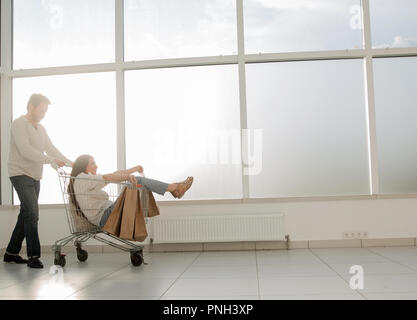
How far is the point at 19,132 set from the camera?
3.90 metres

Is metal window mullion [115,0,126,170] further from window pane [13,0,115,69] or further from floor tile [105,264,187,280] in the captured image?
floor tile [105,264,187,280]

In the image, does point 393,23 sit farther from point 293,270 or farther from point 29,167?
point 29,167

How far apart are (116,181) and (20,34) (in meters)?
2.69

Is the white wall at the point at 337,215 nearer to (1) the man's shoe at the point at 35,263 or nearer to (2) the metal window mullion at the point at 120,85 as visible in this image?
(2) the metal window mullion at the point at 120,85

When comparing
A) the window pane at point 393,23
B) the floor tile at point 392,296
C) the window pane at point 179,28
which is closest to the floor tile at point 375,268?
the floor tile at point 392,296

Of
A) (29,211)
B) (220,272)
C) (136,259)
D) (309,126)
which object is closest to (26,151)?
(29,211)

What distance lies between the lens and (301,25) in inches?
198

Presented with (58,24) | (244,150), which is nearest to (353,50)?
(244,150)

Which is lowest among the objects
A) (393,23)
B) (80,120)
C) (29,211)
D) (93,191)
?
(29,211)

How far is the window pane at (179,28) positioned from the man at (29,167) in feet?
4.95

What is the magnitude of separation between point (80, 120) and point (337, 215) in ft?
9.75

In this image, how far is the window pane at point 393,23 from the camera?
16.2ft

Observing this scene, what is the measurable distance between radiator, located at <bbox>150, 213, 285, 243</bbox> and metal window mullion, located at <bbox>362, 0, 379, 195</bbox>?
3.46 ft

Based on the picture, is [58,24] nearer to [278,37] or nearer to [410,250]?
[278,37]
